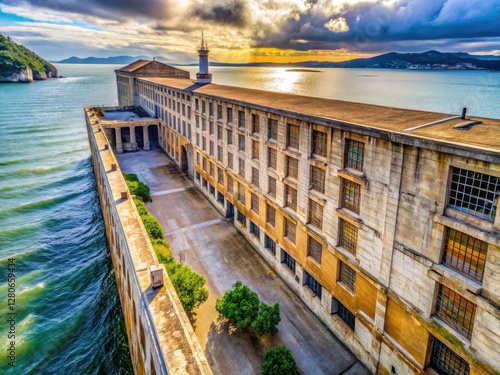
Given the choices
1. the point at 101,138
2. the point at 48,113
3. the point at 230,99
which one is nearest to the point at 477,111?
Answer: the point at 230,99

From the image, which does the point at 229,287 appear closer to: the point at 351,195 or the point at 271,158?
the point at 271,158

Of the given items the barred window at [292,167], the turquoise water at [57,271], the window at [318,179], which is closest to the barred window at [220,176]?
the barred window at [292,167]

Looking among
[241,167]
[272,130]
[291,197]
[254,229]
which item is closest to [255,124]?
[272,130]

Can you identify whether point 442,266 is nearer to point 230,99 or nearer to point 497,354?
point 497,354

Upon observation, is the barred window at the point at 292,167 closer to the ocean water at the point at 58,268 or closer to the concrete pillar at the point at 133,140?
the ocean water at the point at 58,268

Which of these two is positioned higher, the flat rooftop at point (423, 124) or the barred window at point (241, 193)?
the flat rooftop at point (423, 124)

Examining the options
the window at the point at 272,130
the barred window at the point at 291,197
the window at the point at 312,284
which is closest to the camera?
the window at the point at 312,284
